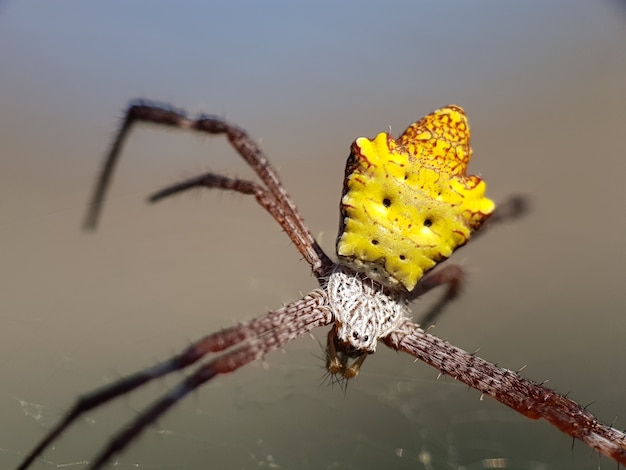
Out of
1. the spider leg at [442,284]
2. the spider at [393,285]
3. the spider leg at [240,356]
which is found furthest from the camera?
the spider leg at [442,284]

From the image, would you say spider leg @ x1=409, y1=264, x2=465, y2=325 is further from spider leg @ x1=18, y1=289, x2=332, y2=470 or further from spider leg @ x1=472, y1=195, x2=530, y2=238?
spider leg @ x1=18, y1=289, x2=332, y2=470

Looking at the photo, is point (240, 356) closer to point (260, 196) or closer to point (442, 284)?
point (260, 196)

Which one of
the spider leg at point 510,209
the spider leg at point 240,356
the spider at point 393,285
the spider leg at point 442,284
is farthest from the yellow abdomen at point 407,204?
the spider leg at point 442,284

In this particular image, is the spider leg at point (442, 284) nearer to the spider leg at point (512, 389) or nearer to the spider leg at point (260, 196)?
the spider leg at point (512, 389)

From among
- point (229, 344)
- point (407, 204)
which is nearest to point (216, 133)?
point (407, 204)

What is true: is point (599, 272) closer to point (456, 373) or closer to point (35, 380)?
point (456, 373)

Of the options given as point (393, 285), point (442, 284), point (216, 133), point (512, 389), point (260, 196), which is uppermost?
point (216, 133)
